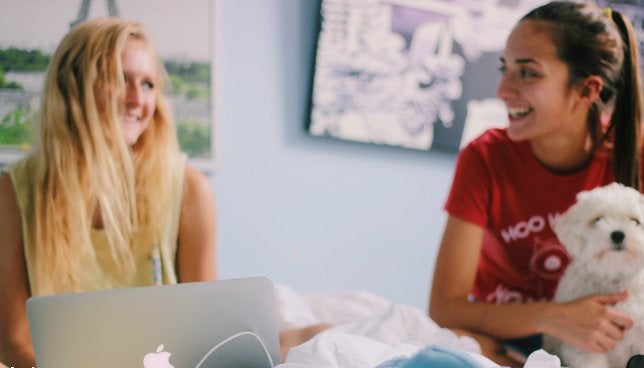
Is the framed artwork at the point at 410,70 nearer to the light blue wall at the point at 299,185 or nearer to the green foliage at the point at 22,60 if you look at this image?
the light blue wall at the point at 299,185

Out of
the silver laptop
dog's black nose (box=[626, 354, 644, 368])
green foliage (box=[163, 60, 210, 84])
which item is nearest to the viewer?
the silver laptop

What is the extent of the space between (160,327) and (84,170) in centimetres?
58

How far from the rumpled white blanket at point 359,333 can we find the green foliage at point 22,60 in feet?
2.81

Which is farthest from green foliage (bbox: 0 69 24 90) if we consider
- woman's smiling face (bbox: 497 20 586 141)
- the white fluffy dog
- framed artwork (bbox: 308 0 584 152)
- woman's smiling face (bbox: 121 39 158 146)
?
the white fluffy dog

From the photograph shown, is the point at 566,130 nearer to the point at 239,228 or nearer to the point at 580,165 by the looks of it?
the point at 580,165

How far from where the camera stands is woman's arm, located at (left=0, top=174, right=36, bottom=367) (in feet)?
3.72

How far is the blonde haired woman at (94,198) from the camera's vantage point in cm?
116

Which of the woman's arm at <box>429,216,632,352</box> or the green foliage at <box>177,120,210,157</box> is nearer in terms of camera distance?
the woman's arm at <box>429,216,632,352</box>

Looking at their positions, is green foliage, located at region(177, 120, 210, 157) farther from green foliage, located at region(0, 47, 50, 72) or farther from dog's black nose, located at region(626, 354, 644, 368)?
dog's black nose, located at region(626, 354, 644, 368)

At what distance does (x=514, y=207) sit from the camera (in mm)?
1260

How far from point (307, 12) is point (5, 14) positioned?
83 centimetres

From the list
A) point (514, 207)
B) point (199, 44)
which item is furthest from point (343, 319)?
point (199, 44)

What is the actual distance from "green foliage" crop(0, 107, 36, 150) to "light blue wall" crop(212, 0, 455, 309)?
0.51 m

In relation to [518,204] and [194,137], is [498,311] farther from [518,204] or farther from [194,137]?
[194,137]
